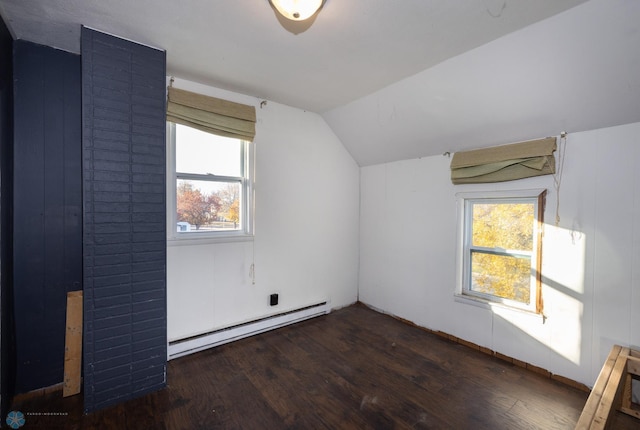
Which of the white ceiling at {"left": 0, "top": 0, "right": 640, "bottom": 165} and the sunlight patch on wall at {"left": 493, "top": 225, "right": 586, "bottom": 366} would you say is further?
the sunlight patch on wall at {"left": 493, "top": 225, "right": 586, "bottom": 366}

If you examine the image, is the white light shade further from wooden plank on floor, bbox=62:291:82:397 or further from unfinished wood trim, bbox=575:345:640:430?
unfinished wood trim, bbox=575:345:640:430

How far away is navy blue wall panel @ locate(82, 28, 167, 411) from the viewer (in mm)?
1903

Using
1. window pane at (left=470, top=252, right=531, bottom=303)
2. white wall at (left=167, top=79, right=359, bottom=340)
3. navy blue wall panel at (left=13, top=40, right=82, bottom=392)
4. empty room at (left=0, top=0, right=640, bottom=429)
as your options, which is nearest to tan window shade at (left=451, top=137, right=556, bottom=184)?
empty room at (left=0, top=0, right=640, bottom=429)

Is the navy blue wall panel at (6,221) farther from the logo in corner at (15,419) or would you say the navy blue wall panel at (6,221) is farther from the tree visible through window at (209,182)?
the tree visible through window at (209,182)

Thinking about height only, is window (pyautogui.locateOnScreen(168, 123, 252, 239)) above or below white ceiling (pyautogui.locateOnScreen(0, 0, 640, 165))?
below

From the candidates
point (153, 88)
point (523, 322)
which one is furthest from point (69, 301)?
point (523, 322)

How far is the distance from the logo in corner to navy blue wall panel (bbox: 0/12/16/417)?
4cm

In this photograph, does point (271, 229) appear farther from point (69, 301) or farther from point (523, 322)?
point (523, 322)

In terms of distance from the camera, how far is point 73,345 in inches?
83.1

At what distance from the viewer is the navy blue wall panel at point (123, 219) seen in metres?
1.90

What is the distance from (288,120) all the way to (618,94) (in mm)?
2740

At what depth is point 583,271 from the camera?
7.32 ft

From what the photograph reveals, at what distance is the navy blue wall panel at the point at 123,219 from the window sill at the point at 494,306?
273cm

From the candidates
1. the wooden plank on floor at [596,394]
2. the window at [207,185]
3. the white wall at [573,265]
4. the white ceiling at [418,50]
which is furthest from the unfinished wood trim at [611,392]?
the window at [207,185]
